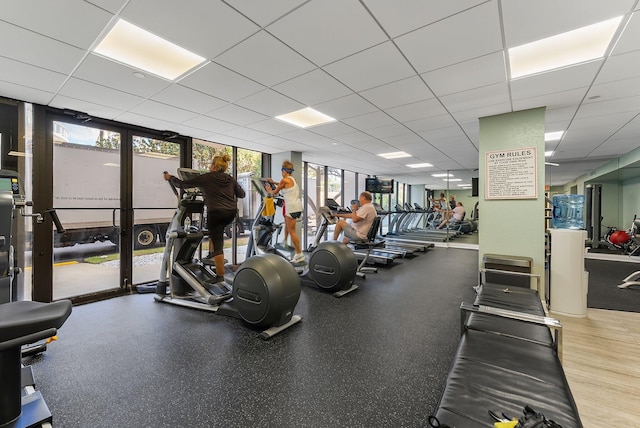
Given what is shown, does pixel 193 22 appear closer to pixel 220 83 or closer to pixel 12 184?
pixel 220 83

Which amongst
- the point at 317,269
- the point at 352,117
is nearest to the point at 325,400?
the point at 317,269

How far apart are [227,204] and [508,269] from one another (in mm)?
3720

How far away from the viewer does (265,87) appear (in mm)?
3014

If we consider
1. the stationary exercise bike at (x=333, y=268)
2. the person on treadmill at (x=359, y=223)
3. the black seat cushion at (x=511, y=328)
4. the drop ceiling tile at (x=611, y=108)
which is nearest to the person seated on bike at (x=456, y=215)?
the person on treadmill at (x=359, y=223)

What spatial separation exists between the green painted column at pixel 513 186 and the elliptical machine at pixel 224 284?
117 inches

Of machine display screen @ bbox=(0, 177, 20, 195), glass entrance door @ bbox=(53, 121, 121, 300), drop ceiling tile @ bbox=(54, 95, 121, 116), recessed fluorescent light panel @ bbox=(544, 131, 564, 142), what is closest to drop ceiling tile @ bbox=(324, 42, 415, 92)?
machine display screen @ bbox=(0, 177, 20, 195)

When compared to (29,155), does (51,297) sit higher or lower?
lower

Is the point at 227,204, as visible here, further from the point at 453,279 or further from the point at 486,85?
the point at 453,279

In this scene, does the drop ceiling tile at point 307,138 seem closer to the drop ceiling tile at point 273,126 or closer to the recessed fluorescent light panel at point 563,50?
the drop ceiling tile at point 273,126

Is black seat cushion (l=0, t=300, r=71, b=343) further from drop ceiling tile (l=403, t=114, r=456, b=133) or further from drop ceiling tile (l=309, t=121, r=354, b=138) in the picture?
drop ceiling tile (l=403, t=114, r=456, b=133)

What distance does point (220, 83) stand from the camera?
114 inches

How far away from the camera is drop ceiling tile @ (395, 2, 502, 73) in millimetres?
1886

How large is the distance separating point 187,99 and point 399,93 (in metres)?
2.53

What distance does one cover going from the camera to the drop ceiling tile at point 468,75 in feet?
8.11
